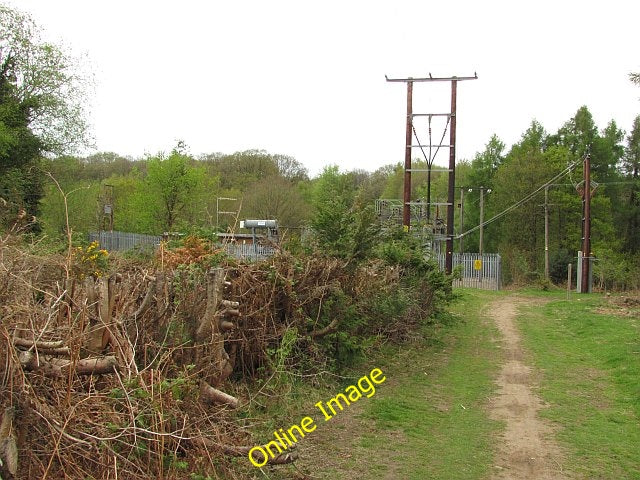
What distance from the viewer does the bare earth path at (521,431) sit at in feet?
20.4

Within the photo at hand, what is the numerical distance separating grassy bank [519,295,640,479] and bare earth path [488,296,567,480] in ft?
0.58

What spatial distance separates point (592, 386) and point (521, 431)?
3.15 metres

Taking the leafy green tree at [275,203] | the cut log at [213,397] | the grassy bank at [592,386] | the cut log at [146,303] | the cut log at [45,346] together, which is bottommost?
the grassy bank at [592,386]

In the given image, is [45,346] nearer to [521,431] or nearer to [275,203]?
[521,431]

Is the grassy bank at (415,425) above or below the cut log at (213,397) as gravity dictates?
below

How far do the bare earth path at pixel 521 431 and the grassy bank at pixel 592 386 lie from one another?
0.18 metres

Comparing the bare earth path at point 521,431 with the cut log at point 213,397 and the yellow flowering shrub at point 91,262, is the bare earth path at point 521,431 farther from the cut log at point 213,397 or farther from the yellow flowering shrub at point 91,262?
the yellow flowering shrub at point 91,262

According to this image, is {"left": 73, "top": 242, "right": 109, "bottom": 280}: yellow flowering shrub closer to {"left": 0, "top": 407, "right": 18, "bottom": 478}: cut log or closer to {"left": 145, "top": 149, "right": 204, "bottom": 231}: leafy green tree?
{"left": 0, "top": 407, "right": 18, "bottom": 478}: cut log

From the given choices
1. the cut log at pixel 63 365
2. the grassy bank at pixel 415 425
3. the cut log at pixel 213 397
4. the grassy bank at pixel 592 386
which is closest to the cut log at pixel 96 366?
the cut log at pixel 63 365

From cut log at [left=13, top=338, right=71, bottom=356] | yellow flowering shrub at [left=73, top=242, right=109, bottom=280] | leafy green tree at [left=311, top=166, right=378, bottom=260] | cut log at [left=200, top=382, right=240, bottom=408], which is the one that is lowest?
cut log at [left=200, top=382, right=240, bottom=408]

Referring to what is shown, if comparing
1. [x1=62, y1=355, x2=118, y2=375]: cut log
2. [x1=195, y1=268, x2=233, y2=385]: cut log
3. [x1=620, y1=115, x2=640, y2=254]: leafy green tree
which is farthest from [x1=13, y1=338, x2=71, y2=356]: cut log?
[x1=620, y1=115, x2=640, y2=254]: leafy green tree

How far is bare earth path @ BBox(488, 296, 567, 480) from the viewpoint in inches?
245

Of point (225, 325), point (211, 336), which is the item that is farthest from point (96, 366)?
point (225, 325)

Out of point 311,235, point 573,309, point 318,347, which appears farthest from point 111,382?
point 573,309
